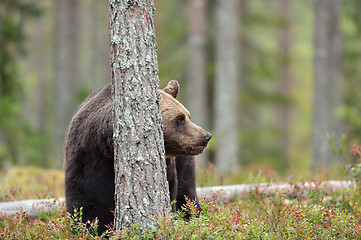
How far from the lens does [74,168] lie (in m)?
5.16

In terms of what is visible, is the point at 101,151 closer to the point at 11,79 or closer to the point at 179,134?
the point at 179,134

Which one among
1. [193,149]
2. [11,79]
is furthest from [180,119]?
[11,79]

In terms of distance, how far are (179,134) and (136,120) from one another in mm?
873

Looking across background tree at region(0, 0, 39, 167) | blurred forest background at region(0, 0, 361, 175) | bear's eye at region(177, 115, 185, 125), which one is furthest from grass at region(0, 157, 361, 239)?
background tree at region(0, 0, 39, 167)

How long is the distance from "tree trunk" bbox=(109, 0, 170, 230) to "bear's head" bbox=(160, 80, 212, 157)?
628mm

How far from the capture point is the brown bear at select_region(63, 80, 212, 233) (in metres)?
5.06

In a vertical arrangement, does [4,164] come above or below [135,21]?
below

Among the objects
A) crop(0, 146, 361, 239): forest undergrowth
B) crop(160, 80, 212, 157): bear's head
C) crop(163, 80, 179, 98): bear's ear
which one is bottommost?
crop(0, 146, 361, 239): forest undergrowth

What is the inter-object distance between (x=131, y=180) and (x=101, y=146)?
0.80m

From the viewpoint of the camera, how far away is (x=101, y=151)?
507cm

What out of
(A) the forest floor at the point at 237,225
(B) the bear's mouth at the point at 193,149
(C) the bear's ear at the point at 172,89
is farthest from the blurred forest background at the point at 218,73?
(B) the bear's mouth at the point at 193,149

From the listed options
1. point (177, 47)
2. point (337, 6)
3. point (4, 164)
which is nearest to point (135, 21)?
point (4, 164)

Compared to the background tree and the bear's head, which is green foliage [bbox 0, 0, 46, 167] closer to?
the background tree

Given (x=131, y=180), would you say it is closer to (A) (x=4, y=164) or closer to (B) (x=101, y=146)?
(B) (x=101, y=146)
